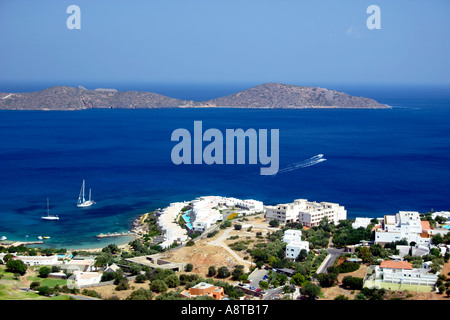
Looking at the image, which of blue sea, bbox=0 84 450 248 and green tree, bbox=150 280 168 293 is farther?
blue sea, bbox=0 84 450 248

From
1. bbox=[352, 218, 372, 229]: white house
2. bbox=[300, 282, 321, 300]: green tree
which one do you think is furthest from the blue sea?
bbox=[300, 282, 321, 300]: green tree

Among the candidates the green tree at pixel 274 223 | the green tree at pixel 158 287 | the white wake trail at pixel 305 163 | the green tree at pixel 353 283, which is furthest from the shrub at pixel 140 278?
the white wake trail at pixel 305 163

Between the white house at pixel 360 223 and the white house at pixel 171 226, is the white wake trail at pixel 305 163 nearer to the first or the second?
the white house at pixel 171 226

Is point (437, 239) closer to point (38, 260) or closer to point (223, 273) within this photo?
point (223, 273)

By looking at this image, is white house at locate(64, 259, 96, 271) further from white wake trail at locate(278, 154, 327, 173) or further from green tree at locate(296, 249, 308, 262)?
white wake trail at locate(278, 154, 327, 173)

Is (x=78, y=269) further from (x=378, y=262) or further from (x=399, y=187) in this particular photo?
(x=399, y=187)
